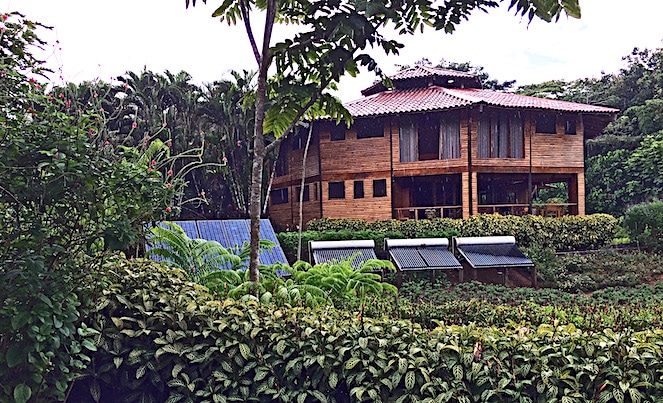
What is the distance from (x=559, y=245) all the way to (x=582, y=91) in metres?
23.8

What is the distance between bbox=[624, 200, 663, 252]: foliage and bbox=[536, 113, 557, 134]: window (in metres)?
4.53

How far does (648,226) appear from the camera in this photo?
57.0 ft

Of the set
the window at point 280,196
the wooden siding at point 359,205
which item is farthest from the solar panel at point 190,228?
the window at point 280,196

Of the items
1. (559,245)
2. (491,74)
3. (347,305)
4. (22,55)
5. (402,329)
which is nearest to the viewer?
(22,55)

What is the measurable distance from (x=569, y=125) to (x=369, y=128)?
793 centimetres

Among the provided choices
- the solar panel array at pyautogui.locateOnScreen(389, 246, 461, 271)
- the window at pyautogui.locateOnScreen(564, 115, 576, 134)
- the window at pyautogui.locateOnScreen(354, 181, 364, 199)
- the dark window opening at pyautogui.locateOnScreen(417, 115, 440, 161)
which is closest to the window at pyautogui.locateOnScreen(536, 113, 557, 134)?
the window at pyautogui.locateOnScreen(564, 115, 576, 134)

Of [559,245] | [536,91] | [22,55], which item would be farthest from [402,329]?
[536,91]

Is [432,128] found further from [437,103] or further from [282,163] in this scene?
[282,163]

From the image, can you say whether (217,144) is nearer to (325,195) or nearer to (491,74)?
(325,195)

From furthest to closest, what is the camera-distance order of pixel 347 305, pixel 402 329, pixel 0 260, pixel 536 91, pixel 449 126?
1. pixel 536 91
2. pixel 449 126
3. pixel 347 305
4. pixel 402 329
5. pixel 0 260

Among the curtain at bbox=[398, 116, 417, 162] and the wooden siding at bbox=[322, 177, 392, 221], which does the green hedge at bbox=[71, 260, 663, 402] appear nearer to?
the wooden siding at bbox=[322, 177, 392, 221]

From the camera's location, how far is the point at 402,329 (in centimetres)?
341

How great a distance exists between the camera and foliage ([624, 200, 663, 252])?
16992mm

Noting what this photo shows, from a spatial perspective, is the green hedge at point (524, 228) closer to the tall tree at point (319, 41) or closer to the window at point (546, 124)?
the window at point (546, 124)
